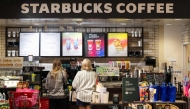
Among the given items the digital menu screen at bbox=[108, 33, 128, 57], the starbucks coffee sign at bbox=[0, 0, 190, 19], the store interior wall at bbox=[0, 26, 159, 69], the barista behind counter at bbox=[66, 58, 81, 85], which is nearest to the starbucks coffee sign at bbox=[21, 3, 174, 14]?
the starbucks coffee sign at bbox=[0, 0, 190, 19]

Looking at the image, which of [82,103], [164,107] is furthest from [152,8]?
[82,103]

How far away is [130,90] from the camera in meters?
5.25

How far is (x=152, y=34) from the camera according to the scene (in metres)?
11.3

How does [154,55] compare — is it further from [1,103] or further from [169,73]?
[1,103]

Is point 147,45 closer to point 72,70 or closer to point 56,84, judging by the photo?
point 72,70

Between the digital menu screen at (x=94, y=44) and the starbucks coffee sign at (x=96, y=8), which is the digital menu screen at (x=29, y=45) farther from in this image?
the starbucks coffee sign at (x=96, y=8)

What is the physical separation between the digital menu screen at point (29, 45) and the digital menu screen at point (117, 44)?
7.75 feet

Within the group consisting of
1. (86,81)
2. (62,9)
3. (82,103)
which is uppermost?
(62,9)

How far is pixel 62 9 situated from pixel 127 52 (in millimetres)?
6918

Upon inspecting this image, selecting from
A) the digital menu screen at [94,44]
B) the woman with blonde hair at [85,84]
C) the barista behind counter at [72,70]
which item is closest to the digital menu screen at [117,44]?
the digital menu screen at [94,44]

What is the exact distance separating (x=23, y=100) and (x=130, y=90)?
1.63 m

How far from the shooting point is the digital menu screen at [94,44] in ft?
36.2

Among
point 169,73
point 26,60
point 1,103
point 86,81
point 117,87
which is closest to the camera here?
point 1,103

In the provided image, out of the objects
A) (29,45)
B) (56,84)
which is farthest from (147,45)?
(56,84)
